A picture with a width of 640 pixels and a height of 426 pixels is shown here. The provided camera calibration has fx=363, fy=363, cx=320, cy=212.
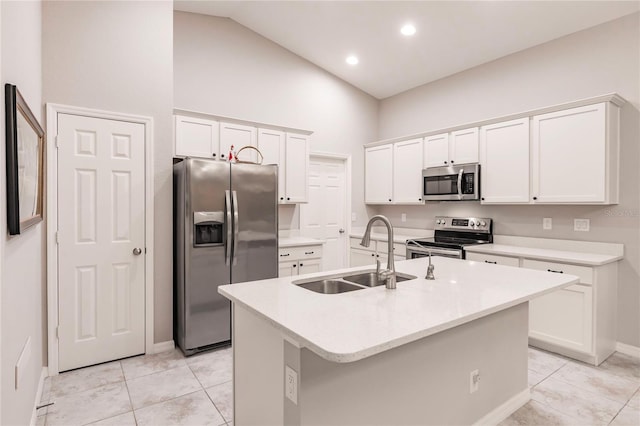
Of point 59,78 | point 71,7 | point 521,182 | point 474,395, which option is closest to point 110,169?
point 59,78

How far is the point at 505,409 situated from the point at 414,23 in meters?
3.65

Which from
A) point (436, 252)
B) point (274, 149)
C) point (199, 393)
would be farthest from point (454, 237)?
point (199, 393)

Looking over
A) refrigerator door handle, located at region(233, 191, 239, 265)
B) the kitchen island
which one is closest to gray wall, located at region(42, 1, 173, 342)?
refrigerator door handle, located at region(233, 191, 239, 265)

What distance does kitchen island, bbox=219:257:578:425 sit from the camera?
139 centimetres

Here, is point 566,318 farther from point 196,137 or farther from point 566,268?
point 196,137

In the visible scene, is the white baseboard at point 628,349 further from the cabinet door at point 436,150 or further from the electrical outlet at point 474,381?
the cabinet door at point 436,150

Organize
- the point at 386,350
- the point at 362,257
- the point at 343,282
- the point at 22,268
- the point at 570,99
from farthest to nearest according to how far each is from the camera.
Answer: the point at 362,257, the point at 570,99, the point at 343,282, the point at 22,268, the point at 386,350

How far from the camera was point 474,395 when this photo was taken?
6.77 ft

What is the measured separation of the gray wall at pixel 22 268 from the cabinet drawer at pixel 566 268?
12.2 ft

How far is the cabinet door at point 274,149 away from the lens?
4.27m

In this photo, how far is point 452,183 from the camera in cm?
430

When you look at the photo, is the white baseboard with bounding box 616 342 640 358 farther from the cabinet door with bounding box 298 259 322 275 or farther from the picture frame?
the picture frame

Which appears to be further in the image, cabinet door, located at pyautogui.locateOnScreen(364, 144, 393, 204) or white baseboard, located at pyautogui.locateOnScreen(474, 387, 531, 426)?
cabinet door, located at pyautogui.locateOnScreen(364, 144, 393, 204)

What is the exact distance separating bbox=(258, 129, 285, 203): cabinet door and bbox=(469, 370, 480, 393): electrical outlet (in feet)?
9.43
